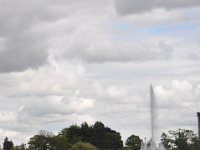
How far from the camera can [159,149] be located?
151 meters

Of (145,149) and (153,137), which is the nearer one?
(153,137)

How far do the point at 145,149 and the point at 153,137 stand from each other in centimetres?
2038

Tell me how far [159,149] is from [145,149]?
3.01m

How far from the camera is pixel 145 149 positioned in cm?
15262

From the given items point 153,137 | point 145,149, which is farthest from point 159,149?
point 153,137

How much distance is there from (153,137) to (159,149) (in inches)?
749

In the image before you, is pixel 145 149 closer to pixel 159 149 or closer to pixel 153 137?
pixel 159 149

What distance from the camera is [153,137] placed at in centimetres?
13262

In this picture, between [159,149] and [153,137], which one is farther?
[159,149]
